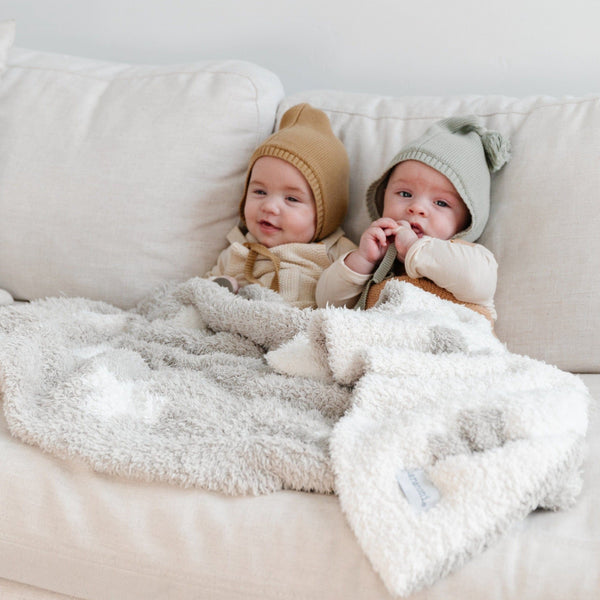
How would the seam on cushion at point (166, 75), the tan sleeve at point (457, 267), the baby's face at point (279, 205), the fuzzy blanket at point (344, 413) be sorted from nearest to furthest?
the fuzzy blanket at point (344, 413), the tan sleeve at point (457, 267), the baby's face at point (279, 205), the seam on cushion at point (166, 75)

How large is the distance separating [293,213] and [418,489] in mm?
790

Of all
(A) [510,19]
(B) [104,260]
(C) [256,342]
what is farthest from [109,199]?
(A) [510,19]

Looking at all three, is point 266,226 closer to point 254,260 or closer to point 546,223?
point 254,260

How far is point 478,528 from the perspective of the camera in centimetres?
78

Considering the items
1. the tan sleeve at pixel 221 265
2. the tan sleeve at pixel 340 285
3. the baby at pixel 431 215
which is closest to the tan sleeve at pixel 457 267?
the baby at pixel 431 215

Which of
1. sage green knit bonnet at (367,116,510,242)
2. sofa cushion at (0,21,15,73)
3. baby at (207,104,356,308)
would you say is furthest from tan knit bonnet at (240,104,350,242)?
sofa cushion at (0,21,15,73)

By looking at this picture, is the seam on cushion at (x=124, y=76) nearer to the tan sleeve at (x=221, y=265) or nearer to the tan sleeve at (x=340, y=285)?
the tan sleeve at (x=221, y=265)

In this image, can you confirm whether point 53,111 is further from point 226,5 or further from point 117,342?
point 117,342

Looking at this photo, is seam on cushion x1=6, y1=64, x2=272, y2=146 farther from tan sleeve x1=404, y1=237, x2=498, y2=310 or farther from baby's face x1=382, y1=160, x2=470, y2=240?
tan sleeve x1=404, y1=237, x2=498, y2=310

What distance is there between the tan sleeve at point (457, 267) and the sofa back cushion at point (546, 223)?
7 cm

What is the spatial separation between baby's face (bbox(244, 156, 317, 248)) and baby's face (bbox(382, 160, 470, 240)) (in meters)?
0.19

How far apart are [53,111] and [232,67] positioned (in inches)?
16.6

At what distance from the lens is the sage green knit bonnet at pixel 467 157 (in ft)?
4.40

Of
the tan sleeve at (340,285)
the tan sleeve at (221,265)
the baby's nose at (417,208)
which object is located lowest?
the tan sleeve at (221,265)
